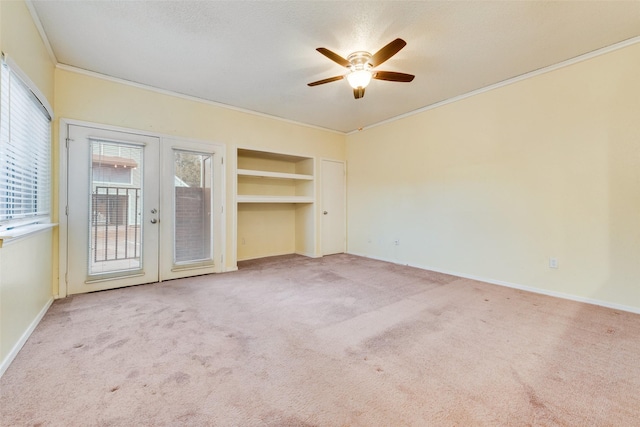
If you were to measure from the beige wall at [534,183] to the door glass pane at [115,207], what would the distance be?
4047 mm

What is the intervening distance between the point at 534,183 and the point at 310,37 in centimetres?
312

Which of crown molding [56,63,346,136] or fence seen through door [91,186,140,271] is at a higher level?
crown molding [56,63,346,136]

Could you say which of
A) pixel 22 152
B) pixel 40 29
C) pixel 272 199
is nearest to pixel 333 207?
pixel 272 199

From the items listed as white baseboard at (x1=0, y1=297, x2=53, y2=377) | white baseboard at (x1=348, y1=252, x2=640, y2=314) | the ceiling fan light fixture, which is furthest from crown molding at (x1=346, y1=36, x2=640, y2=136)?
white baseboard at (x1=0, y1=297, x2=53, y2=377)

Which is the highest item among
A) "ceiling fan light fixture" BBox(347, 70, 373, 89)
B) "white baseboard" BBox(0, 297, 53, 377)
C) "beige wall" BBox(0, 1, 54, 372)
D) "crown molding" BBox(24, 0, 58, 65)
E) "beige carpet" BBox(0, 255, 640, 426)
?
"crown molding" BBox(24, 0, 58, 65)

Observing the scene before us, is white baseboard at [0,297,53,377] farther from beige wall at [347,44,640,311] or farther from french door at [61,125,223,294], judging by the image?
beige wall at [347,44,640,311]

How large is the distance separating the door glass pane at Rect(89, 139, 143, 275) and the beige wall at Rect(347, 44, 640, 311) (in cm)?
405

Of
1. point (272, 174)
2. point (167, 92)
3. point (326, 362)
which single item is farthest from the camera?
point (272, 174)

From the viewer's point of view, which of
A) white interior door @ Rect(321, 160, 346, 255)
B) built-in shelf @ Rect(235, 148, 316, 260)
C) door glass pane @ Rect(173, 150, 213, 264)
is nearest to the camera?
door glass pane @ Rect(173, 150, 213, 264)

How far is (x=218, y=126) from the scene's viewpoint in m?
4.25

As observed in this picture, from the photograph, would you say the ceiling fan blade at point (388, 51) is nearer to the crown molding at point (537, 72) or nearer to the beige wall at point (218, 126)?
the crown molding at point (537, 72)

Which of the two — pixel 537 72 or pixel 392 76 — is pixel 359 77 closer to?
pixel 392 76

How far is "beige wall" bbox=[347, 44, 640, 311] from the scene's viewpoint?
2756 mm

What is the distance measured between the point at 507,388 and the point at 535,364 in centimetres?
43
